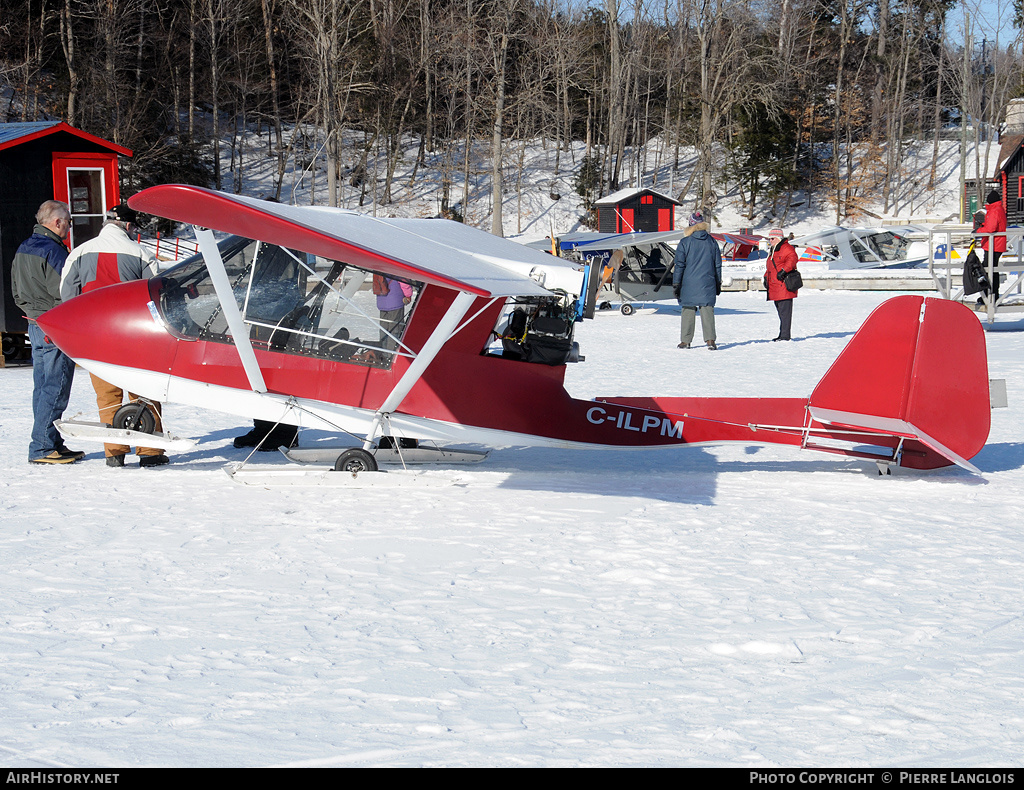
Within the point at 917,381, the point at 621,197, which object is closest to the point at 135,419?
the point at 917,381

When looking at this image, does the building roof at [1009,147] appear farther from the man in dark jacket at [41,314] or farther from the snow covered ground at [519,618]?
the man in dark jacket at [41,314]

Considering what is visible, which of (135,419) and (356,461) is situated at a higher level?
(135,419)

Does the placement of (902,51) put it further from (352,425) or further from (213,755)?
(213,755)

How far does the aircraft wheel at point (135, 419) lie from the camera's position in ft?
23.1

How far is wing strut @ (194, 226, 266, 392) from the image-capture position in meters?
5.95

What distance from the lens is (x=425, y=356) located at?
6137 mm

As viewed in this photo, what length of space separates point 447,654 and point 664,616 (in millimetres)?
1036

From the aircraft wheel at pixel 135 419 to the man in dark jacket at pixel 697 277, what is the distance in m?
9.57

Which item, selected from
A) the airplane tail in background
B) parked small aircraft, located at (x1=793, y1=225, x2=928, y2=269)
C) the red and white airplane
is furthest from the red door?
parked small aircraft, located at (x1=793, y1=225, x2=928, y2=269)

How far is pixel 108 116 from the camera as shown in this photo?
37.5 metres

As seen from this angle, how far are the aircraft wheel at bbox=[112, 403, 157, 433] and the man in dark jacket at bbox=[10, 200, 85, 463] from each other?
0.41 m

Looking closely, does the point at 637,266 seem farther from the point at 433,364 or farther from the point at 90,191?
the point at 433,364

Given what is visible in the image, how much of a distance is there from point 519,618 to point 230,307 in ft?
10.7

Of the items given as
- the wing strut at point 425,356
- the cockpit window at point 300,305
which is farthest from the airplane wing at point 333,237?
the cockpit window at point 300,305
